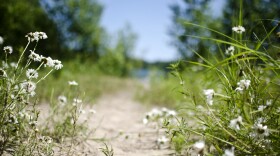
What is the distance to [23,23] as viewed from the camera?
862cm

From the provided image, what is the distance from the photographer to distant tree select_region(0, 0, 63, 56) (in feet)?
25.1

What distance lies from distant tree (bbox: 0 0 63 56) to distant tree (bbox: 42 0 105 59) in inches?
40.7

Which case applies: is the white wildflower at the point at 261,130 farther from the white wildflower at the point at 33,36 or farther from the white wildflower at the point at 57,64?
the white wildflower at the point at 33,36

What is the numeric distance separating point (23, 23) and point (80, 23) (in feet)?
28.0

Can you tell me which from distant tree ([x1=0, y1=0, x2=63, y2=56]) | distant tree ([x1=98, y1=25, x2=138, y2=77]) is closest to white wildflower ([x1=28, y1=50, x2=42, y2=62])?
distant tree ([x1=0, y1=0, x2=63, y2=56])

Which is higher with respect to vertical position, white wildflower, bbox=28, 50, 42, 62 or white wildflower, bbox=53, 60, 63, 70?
white wildflower, bbox=28, 50, 42, 62

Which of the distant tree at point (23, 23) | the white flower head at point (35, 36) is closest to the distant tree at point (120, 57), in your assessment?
the distant tree at point (23, 23)

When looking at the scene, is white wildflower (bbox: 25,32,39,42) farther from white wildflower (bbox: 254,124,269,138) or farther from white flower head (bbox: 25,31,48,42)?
white wildflower (bbox: 254,124,269,138)

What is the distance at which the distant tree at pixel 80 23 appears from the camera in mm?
12614

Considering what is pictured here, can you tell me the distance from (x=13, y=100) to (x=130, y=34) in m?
20.8

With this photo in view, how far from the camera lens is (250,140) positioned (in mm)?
1797

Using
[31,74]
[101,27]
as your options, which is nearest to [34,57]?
[31,74]

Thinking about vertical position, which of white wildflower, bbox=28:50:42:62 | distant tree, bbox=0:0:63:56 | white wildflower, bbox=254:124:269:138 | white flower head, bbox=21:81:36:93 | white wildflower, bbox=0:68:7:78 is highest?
distant tree, bbox=0:0:63:56

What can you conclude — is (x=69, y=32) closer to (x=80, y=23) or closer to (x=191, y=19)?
(x=80, y=23)
